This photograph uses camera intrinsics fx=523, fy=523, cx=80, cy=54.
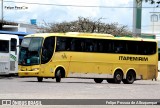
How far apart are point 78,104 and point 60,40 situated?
15361 mm

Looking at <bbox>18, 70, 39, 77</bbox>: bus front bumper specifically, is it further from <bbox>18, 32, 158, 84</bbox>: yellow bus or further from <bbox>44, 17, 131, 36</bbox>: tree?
<bbox>44, 17, 131, 36</bbox>: tree

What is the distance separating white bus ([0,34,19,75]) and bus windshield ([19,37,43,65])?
3.11m

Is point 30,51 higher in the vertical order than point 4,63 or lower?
higher

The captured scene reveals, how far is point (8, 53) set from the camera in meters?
35.8

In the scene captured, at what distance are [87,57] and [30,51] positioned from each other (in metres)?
3.65

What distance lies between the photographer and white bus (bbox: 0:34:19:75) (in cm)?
3534

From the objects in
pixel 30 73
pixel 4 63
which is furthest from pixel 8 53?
pixel 30 73

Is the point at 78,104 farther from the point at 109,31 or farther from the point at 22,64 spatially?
the point at 109,31

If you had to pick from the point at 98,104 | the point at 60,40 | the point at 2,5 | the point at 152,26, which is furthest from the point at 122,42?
the point at 152,26

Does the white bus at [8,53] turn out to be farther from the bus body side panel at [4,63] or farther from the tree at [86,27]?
the tree at [86,27]

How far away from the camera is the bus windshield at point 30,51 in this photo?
31667mm

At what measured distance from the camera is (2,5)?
210 ft

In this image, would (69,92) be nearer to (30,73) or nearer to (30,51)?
(30,73)

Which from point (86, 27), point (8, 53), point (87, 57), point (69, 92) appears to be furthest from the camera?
point (86, 27)
